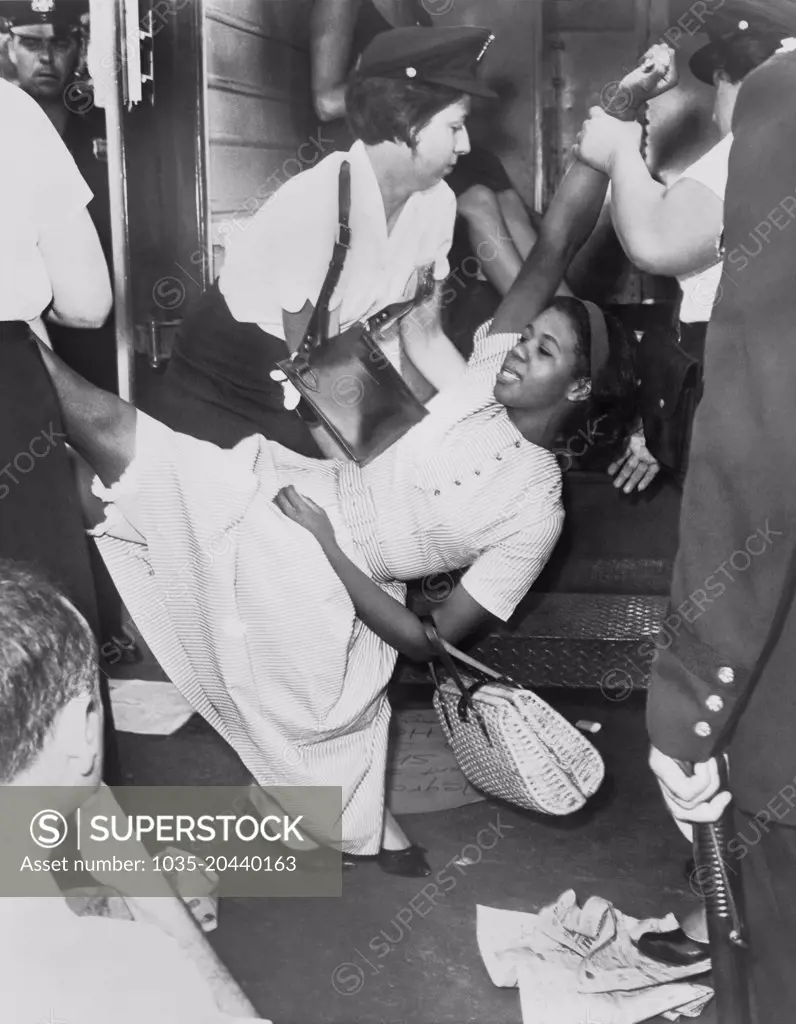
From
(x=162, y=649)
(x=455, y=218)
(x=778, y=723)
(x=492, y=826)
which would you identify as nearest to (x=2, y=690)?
(x=162, y=649)

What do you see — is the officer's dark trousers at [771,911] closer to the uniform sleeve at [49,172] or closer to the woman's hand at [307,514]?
the woman's hand at [307,514]

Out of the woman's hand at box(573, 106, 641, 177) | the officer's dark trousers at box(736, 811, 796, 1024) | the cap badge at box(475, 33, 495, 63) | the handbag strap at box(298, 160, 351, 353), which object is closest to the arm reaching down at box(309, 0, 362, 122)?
the handbag strap at box(298, 160, 351, 353)

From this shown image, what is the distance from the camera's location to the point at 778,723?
1.68 metres

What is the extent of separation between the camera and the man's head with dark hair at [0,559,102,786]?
2.44 m

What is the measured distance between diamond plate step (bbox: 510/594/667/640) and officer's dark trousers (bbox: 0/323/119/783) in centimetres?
104

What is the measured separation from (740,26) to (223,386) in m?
1.33

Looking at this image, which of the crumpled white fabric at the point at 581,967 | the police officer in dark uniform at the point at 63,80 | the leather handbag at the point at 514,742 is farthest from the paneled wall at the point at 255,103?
the crumpled white fabric at the point at 581,967

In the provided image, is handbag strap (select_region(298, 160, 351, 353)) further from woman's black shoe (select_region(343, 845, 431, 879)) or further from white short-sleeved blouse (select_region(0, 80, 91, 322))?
woman's black shoe (select_region(343, 845, 431, 879))

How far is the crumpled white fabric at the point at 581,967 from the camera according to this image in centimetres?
249

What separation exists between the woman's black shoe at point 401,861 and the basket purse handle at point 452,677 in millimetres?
381

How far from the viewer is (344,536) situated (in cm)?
260

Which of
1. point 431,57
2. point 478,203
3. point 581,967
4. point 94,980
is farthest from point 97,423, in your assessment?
point 581,967

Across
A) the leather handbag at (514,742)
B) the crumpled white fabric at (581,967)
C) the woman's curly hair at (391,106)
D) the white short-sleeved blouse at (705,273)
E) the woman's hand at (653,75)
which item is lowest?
the crumpled white fabric at (581,967)

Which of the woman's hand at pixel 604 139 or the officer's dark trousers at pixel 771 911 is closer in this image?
the officer's dark trousers at pixel 771 911
